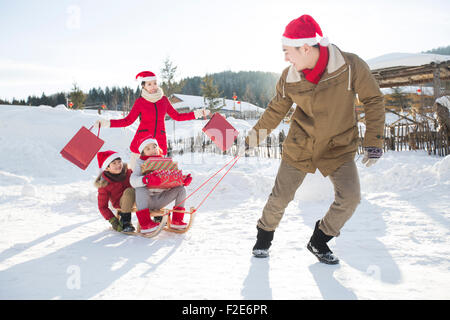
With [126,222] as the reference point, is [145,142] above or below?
above

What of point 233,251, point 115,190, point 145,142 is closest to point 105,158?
point 115,190

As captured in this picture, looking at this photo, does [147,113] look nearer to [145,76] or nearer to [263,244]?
[145,76]

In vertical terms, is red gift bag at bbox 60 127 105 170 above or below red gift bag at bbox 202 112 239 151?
below

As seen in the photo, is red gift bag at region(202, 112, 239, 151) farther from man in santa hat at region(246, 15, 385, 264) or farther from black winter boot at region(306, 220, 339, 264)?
black winter boot at region(306, 220, 339, 264)

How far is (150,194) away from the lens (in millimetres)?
3363

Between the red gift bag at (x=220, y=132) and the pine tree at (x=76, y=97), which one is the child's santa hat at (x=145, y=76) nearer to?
the red gift bag at (x=220, y=132)

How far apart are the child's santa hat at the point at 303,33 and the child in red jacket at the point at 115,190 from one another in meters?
2.18

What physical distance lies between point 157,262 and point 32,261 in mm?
925

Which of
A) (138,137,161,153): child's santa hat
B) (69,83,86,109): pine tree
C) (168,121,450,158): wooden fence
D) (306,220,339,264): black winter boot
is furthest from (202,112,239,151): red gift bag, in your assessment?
(69,83,86,109): pine tree

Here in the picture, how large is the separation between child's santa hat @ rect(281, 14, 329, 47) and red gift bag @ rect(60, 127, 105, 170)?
2.24 metres

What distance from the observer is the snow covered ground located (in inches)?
75.5

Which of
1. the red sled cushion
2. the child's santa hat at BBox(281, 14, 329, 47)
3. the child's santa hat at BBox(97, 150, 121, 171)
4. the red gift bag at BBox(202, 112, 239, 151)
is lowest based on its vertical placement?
the red sled cushion

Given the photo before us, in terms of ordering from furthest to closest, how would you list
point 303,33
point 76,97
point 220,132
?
point 76,97
point 220,132
point 303,33

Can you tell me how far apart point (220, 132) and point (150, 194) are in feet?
3.13
